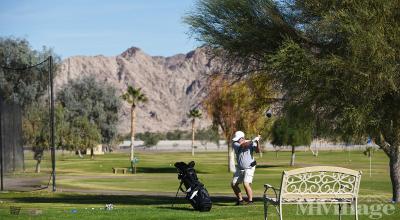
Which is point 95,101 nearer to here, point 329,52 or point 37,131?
point 37,131

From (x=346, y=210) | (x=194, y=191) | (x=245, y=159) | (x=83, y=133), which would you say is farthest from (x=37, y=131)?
(x=346, y=210)

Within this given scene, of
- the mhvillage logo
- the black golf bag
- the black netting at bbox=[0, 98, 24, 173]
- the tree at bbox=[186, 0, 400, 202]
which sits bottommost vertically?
the mhvillage logo

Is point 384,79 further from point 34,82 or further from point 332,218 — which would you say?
point 34,82

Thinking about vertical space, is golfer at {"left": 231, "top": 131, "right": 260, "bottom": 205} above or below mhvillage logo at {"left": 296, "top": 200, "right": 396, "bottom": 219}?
above

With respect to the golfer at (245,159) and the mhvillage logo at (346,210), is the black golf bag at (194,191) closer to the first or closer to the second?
the golfer at (245,159)

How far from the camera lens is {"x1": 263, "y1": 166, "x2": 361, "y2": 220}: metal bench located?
11.3 metres

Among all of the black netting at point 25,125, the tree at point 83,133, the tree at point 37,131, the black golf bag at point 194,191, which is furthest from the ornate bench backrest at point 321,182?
the tree at point 83,133

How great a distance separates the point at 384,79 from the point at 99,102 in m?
68.8

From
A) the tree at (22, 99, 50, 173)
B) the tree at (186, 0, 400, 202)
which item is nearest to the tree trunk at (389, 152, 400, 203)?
the tree at (186, 0, 400, 202)

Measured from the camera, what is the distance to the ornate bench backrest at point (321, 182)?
11297 millimetres

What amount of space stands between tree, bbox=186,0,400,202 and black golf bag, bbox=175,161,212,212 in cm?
458

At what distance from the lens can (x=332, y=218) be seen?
12961 mm

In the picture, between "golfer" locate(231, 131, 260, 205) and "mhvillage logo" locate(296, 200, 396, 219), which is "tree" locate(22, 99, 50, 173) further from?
"mhvillage logo" locate(296, 200, 396, 219)

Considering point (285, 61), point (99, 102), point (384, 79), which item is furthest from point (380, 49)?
point (99, 102)
